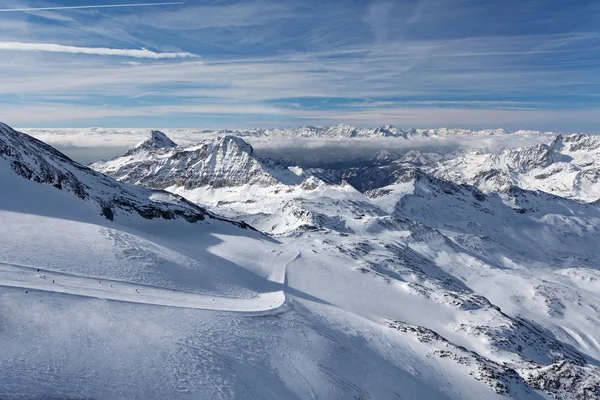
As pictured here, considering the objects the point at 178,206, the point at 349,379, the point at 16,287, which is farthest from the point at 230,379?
the point at 178,206

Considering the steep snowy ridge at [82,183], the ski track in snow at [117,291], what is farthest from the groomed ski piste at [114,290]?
the steep snowy ridge at [82,183]

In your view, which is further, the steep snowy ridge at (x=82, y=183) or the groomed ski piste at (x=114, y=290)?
the steep snowy ridge at (x=82, y=183)

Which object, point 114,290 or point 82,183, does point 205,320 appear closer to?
point 114,290

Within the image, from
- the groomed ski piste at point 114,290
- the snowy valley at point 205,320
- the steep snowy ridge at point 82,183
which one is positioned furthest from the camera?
the steep snowy ridge at point 82,183

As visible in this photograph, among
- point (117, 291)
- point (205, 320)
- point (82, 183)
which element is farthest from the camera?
point (82, 183)

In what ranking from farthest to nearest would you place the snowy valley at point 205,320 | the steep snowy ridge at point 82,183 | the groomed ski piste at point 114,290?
the steep snowy ridge at point 82,183 < the groomed ski piste at point 114,290 < the snowy valley at point 205,320

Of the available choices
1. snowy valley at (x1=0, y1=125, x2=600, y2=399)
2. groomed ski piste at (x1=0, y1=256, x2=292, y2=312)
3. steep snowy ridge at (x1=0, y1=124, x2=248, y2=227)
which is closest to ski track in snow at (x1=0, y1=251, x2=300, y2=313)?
groomed ski piste at (x1=0, y1=256, x2=292, y2=312)

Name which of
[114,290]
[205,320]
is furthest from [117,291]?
[205,320]

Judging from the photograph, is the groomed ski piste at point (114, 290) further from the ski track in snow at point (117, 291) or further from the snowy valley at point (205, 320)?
the snowy valley at point (205, 320)
